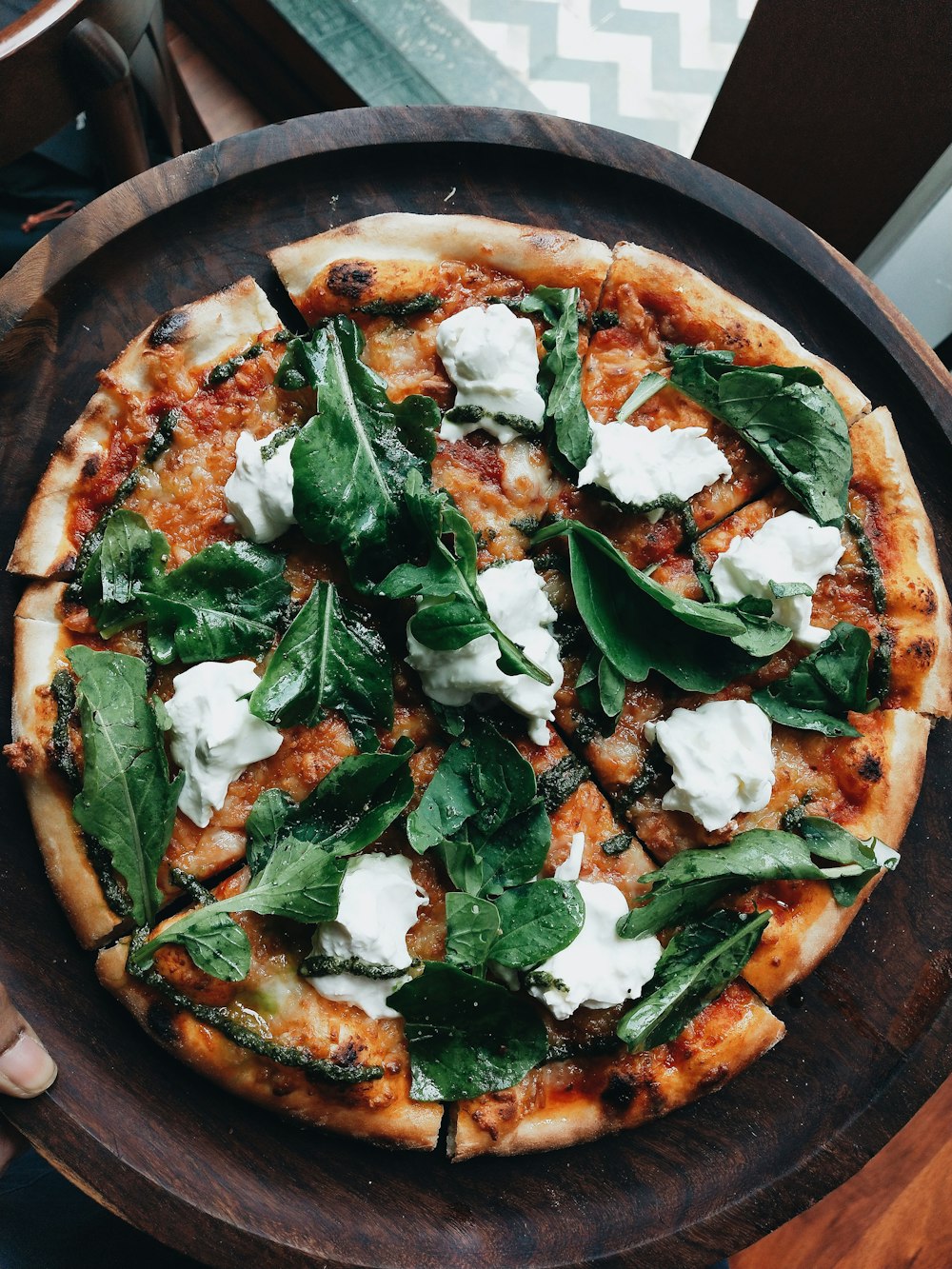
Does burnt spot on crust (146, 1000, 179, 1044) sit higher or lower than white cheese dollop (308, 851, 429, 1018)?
lower

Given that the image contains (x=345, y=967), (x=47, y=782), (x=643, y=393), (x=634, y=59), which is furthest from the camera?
(x=634, y=59)

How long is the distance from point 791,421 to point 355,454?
1072mm

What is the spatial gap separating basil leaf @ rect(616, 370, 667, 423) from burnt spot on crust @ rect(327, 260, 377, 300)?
71 cm

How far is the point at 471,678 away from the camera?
8.12ft

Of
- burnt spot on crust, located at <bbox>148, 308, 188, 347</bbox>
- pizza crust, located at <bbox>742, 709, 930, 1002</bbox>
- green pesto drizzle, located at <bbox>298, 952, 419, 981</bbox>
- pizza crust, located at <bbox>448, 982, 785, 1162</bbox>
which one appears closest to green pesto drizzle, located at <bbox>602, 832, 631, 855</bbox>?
pizza crust, located at <bbox>742, 709, 930, 1002</bbox>

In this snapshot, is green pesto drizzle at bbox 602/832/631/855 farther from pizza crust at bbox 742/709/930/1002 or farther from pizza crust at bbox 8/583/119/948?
pizza crust at bbox 8/583/119/948

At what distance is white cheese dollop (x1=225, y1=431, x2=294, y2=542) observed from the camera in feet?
8.32

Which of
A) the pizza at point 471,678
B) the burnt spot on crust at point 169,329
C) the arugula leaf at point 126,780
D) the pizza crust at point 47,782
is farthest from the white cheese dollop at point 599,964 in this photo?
the burnt spot on crust at point 169,329

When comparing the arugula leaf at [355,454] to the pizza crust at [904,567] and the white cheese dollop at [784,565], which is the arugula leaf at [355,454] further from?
the pizza crust at [904,567]

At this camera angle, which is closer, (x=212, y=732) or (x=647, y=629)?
(x=212, y=732)

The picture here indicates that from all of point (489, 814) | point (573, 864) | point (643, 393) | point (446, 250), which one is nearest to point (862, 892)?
point (573, 864)

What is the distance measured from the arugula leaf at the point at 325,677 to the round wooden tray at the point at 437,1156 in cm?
81

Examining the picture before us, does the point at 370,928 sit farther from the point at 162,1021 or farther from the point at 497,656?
the point at 497,656

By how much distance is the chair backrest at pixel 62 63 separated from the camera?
8.45 feet
